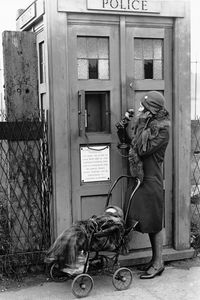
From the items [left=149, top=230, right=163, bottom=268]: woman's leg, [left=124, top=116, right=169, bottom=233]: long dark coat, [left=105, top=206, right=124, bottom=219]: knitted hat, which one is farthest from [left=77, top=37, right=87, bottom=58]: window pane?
[left=149, top=230, right=163, bottom=268]: woman's leg

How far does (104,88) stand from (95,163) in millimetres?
796

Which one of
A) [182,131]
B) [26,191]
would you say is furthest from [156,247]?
[26,191]

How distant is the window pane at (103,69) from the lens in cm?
507

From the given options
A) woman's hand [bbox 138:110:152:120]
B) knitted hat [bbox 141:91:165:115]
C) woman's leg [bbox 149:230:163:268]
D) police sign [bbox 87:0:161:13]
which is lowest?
woman's leg [bbox 149:230:163:268]

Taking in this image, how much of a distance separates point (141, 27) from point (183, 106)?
975mm

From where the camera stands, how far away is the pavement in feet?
14.8

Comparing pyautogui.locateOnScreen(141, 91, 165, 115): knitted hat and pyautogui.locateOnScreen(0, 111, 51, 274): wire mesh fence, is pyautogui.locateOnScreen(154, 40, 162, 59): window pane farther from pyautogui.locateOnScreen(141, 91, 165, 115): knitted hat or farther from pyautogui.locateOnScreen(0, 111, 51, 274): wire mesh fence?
pyautogui.locateOnScreen(0, 111, 51, 274): wire mesh fence

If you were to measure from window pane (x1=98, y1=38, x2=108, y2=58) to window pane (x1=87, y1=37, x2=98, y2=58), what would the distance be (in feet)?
0.14

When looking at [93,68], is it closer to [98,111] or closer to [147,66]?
[98,111]

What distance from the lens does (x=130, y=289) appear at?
468 cm

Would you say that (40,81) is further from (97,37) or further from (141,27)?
(141,27)

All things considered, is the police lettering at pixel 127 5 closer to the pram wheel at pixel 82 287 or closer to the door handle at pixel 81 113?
the door handle at pixel 81 113

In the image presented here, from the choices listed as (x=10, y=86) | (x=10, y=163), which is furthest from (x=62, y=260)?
(x=10, y=86)

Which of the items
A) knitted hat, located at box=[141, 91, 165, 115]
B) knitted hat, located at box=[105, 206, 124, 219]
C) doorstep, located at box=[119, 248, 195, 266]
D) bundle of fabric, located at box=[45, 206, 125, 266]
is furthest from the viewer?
doorstep, located at box=[119, 248, 195, 266]
